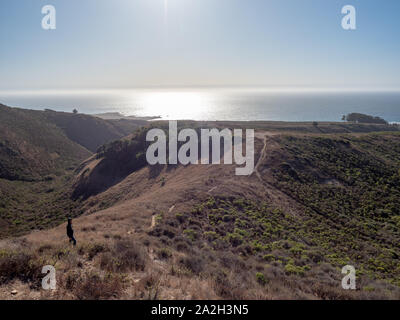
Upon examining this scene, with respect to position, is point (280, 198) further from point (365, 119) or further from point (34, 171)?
point (365, 119)

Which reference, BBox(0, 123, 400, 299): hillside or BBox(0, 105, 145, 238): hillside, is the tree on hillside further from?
BBox(0, 105, 145, 238): hillside

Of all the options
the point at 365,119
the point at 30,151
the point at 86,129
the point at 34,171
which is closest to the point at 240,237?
the point at 34,171

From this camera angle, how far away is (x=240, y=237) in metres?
12.0

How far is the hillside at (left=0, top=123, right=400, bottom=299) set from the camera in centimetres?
621

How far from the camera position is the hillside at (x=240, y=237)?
245 inches

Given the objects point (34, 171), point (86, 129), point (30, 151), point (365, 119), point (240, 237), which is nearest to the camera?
point (240, 237)

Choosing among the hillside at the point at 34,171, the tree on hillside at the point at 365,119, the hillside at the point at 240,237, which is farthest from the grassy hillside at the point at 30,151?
the tree on hillside at the point at 365,119

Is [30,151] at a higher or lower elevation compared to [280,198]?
higher

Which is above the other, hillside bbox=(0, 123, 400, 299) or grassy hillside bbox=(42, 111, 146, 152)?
grassy hillside bbox=(42, 111, 146, 152)

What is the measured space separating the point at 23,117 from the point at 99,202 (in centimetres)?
6238

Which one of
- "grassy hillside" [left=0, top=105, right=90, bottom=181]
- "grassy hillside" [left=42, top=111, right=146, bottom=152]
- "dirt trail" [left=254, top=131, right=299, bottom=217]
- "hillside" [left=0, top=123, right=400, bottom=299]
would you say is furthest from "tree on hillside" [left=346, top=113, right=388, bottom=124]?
"grassy hillside" [left=0, top=105, right=90, bottom=181]

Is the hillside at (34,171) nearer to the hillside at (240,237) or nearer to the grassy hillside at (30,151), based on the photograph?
the grassy hillside at (30,151)
